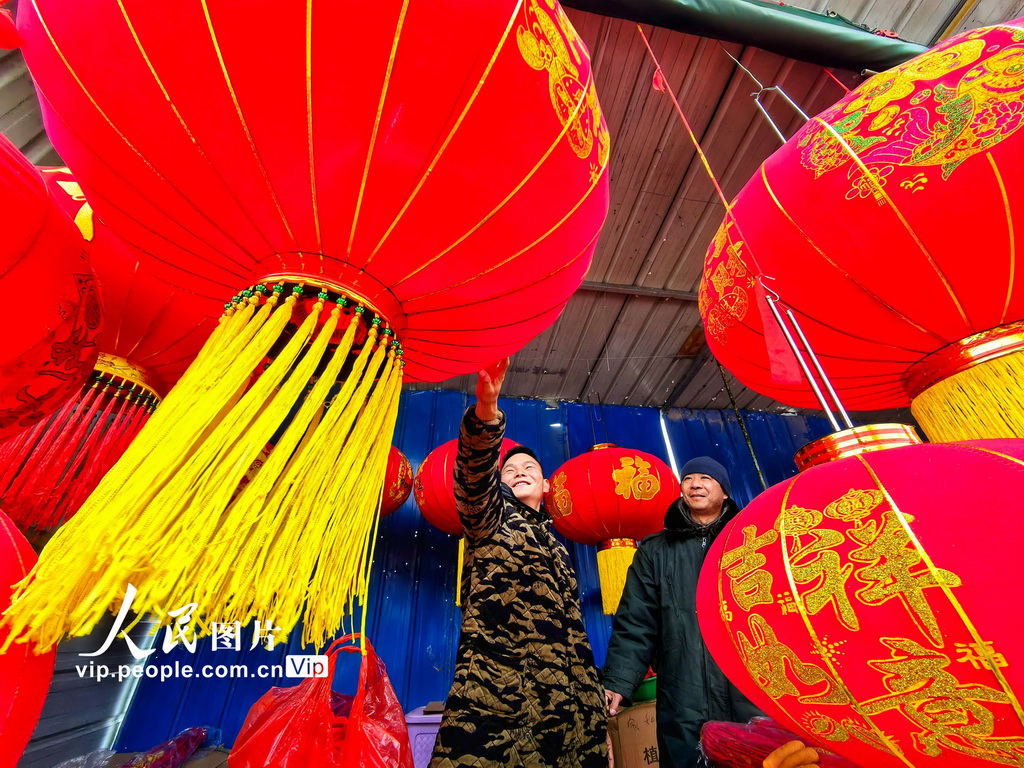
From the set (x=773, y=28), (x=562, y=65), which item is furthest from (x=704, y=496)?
(x=773, y=28)

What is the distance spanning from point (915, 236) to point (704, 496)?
0.94 m

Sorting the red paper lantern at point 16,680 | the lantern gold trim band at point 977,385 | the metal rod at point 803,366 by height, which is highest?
the lantern gold trim band at point 977,385

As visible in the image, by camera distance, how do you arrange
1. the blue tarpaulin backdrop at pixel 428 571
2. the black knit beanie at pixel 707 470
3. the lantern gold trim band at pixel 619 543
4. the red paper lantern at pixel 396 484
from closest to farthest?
the black knit beanie at pixel 707 470 < the blue tarpaulin backdrop at pixel 428 571 < the lantern gold trim band at pixel 619 543 < the red paper lantern at pixel 396 484

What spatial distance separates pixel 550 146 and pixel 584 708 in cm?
105

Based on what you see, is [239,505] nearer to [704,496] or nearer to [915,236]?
[915,236]

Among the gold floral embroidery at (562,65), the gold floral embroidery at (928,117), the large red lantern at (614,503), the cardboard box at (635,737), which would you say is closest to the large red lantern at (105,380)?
the gold floral embroidery at (562,65)

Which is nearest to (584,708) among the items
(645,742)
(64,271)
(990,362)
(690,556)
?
(690,556)

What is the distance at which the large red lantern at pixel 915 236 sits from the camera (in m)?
0.76

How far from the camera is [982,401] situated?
34.1 inches

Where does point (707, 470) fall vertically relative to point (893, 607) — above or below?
above

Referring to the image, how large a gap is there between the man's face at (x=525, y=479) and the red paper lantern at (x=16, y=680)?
2.96ft

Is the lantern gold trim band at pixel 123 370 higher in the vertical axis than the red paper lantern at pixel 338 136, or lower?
higher

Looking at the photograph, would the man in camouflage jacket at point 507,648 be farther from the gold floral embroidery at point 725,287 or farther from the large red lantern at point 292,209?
the gold floral embroidery at point 725,287

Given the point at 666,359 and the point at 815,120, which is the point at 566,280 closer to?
the point at 815,120
